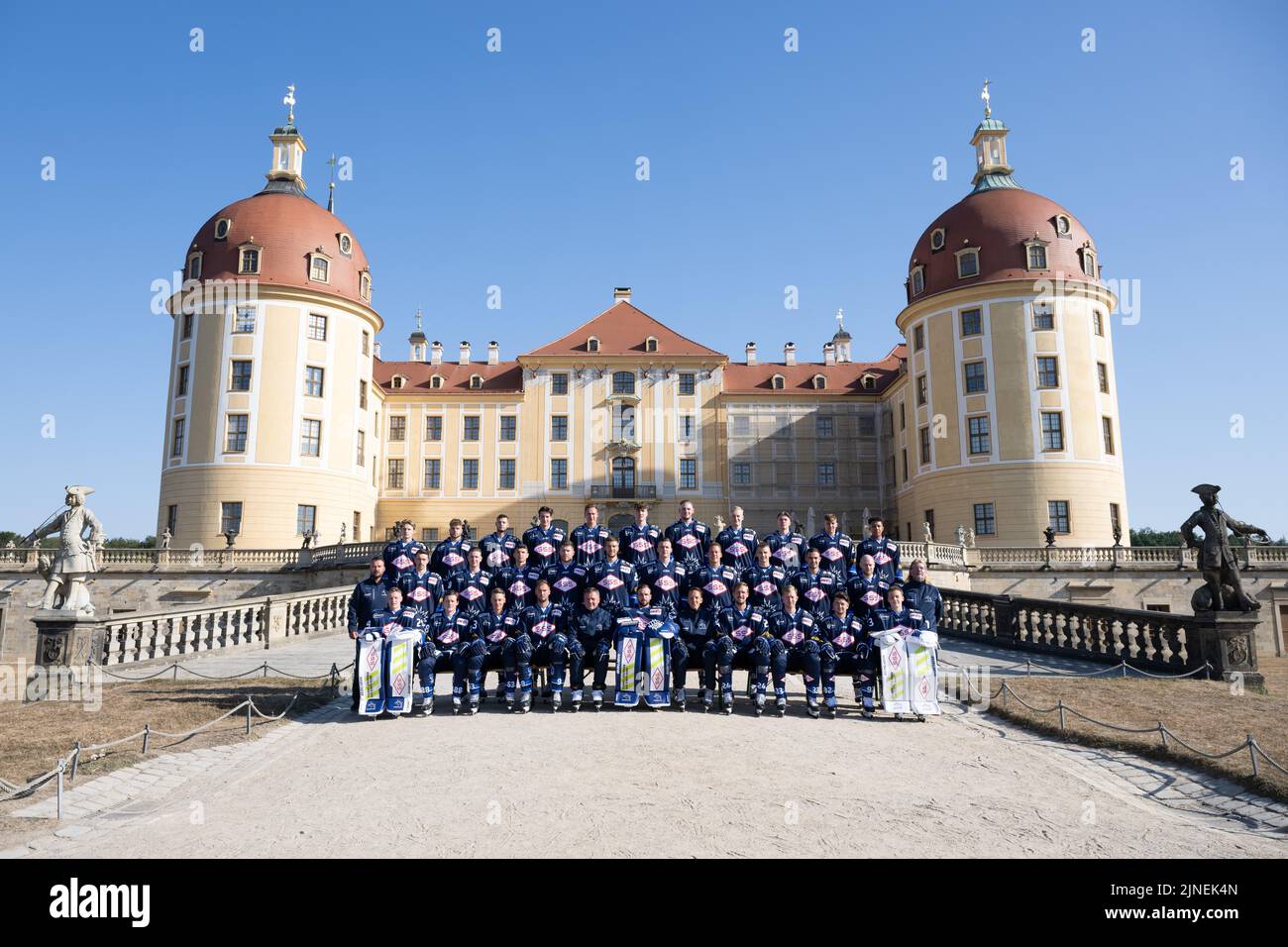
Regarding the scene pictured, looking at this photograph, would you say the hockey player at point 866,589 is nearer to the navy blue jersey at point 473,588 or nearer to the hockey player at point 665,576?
the hockey player at point 665,576

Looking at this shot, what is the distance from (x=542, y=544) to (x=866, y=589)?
4891mm

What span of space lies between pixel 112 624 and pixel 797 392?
4171cm

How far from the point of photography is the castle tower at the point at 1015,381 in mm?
35750

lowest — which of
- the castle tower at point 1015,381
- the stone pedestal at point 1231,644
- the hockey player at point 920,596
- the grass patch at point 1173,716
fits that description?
the grass patch at point 1173,716

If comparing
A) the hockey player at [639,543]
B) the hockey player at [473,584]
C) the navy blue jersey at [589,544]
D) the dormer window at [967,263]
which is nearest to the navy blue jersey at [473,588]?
the hockey player at [473,584]

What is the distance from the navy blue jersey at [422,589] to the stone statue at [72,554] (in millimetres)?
6149

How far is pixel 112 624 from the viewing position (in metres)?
13.2

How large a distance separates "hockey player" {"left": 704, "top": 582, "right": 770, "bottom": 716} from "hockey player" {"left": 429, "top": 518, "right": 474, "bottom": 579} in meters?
4.00

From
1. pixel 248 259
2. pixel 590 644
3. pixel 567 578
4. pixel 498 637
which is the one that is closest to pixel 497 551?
pixel 567 578

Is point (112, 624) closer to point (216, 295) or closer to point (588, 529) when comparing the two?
point (588, 529)

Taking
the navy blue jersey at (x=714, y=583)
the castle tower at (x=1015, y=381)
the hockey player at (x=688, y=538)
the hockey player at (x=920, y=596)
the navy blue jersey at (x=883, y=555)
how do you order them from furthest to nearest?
the castle tower at (x=1015, y=381), the hockey player at (x=688, y=538), the navy blue jersey at (x=883, y=555), the navy blue jersey at (x=714, y=583), the hockey player at (x=920, y=596)

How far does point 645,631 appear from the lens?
9.45 metres

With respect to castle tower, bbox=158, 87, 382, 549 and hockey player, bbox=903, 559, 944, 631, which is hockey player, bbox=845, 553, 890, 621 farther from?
castle tower, bbox=158, 87, 382, 549

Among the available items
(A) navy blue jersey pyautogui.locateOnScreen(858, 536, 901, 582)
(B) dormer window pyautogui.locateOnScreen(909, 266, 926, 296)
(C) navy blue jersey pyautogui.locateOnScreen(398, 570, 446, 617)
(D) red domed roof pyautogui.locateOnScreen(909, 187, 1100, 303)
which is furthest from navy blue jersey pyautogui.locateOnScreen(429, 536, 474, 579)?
(B) dormer window pyautogui.locateOnScreen(909, 266, 926, 296)
